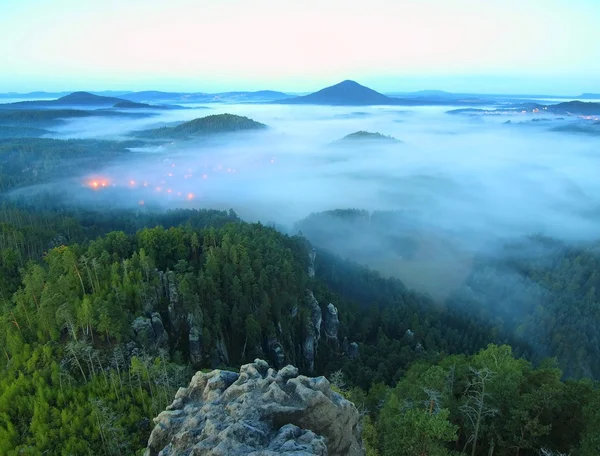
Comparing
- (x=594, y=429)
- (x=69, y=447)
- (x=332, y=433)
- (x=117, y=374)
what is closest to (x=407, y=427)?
(x=332, y=433)

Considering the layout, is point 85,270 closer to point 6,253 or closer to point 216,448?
point 6,253

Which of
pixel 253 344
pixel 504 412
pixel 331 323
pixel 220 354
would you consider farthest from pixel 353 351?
pixel 504 412

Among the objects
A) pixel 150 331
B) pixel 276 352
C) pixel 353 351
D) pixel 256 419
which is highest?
pixel 256 419

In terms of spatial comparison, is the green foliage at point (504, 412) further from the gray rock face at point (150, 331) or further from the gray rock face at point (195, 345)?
the gray rock face at point (195, 345)

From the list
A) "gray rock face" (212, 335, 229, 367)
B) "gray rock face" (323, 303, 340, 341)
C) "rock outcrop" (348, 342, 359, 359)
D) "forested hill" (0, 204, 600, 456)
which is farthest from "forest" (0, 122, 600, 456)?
"rock outcrop" (348, 342, 359, 359)

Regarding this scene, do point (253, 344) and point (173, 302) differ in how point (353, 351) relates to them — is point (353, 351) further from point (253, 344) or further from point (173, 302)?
point (173, 302)

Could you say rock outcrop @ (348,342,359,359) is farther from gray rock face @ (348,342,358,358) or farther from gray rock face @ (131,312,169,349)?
gray rock face @ (131,312,169,349)
